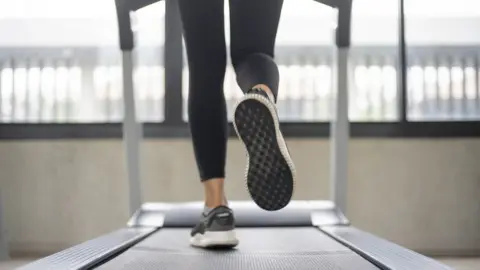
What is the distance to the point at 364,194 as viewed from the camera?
2.78 meters

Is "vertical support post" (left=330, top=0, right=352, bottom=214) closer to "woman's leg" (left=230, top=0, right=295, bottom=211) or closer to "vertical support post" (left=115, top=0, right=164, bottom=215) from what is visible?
Answer: "vertical support post" (left=115, top=0, right=164, bottom=215)

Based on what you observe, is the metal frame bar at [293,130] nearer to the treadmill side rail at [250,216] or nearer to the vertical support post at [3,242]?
the vertical support post at [3,242]

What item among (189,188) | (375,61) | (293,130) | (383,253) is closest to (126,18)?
(189,188)

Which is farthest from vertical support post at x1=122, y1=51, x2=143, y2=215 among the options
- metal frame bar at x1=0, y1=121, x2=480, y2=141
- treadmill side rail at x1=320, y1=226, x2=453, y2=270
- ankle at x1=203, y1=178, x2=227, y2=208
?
ankle at x1=203, y1=178, x2=227, y2=208

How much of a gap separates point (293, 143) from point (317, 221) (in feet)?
2.65

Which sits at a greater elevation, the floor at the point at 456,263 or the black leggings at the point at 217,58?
the black leggings at the point at 217,58

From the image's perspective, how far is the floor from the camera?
242 cm

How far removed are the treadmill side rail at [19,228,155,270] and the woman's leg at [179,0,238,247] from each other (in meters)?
0.24

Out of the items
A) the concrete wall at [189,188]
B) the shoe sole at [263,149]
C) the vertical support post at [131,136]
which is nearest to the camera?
the shoe sole at [263,149]

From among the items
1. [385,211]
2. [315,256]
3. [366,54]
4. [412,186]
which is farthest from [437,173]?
[315,256]

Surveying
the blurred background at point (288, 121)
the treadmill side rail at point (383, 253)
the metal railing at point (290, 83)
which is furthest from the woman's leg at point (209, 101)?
the metal railing at point (290, 83)

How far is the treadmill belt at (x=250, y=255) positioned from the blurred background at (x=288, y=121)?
1093 millimetres

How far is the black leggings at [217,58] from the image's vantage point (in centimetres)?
116

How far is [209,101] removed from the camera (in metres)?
1.25
